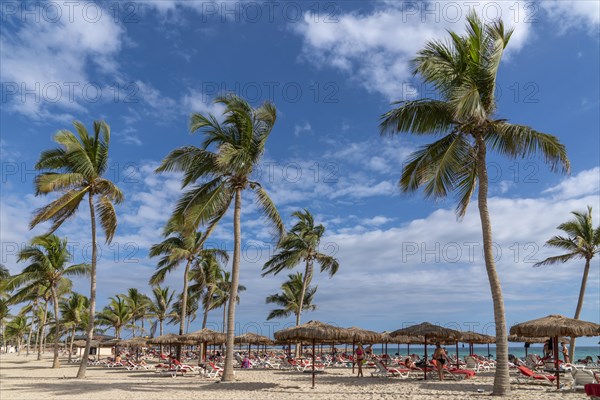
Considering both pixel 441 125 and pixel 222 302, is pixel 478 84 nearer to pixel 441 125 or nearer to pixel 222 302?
pixel 441 125

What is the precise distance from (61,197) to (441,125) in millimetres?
13774

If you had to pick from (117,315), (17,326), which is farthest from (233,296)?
(17,326)

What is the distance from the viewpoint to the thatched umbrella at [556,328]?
13992 mm

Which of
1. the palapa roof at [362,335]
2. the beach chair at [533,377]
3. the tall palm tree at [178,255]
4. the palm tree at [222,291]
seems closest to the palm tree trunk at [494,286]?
the beach chair at [533,377]

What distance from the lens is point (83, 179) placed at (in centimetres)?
1881

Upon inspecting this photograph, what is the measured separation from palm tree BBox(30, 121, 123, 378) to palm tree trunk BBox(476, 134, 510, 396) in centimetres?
1394

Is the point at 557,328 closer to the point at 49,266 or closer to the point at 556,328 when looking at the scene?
the point at 556,328

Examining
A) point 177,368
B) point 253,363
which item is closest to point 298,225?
point 253,363

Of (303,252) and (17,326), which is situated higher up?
(303,252)

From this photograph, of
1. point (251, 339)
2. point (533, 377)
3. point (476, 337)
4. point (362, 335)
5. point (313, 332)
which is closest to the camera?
point (533, 377)

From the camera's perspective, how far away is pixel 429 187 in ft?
45.8

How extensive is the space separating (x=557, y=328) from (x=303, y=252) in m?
19.3

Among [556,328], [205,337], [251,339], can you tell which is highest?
[556,328]

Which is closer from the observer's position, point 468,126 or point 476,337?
point 468,126
